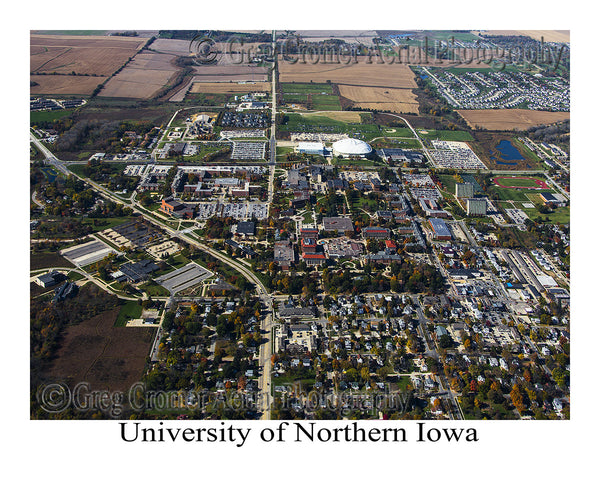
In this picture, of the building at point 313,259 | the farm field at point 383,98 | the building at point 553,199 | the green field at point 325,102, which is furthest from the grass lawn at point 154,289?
the farm field at point 383,98

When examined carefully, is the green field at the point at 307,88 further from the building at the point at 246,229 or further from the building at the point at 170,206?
the building at the point at 246,229

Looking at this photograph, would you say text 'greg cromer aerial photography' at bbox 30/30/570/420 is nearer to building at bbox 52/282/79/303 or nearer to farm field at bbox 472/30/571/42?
building at bbox 52/282/79/303

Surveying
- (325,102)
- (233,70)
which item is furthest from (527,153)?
(233,70)

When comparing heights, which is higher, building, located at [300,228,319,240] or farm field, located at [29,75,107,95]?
farm field, located at [29,75,107,95]

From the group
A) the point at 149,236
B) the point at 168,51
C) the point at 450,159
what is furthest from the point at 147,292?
the point at 168,51

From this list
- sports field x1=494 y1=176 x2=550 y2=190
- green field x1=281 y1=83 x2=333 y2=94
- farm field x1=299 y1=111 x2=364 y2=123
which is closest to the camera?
sports field x1=494 y1=176 x2=550 y2=190

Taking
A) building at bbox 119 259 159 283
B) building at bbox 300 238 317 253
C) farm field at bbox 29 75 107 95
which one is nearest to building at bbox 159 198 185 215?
building at bbox 119 259 159 283
